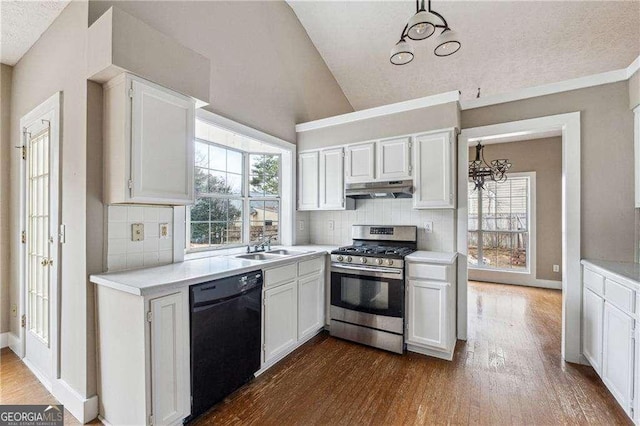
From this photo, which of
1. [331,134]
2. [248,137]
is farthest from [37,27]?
[331,134]

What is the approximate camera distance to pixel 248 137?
3.18m

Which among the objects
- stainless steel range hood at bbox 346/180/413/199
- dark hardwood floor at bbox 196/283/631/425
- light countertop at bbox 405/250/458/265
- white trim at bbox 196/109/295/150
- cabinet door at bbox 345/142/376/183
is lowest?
dark hardwood floor at bbox 196/283/631/425

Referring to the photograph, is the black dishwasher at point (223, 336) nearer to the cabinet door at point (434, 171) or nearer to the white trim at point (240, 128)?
the white trim at point (240, 128)

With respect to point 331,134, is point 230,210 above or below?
below

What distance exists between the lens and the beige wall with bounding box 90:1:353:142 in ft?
8.14

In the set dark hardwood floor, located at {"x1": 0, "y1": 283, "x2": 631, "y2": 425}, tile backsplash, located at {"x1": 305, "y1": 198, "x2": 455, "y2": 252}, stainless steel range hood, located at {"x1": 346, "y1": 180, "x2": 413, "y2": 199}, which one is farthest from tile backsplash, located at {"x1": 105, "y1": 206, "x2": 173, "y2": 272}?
tile backsplash, located at {"x1": 305, "y1": 198, "x2": 455, "y2": 252}

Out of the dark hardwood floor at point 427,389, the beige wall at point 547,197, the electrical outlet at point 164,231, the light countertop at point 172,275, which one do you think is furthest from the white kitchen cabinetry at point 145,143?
the beige wall at point 547,197

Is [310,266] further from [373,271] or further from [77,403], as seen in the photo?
[77,403]

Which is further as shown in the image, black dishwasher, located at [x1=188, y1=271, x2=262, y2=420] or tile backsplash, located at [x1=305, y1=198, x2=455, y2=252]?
tile backsplash, located at [x1=305, y1=198, x2=455, y2=252]

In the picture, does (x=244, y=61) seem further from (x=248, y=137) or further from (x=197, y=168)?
(x=197, y=168)

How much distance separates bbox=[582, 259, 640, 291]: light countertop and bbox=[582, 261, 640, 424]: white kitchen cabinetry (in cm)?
2

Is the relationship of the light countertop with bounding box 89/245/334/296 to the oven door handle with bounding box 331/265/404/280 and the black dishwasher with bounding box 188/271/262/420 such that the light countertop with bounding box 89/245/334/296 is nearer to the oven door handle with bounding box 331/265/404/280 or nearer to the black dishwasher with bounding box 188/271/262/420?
the black dishwasher with bounding box 188/271/262/420

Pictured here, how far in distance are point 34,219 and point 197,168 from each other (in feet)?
4.86

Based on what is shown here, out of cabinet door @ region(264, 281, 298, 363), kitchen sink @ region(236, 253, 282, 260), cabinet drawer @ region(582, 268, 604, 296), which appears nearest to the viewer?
cabinet drawer @ region(582, 268, 604, 296)
